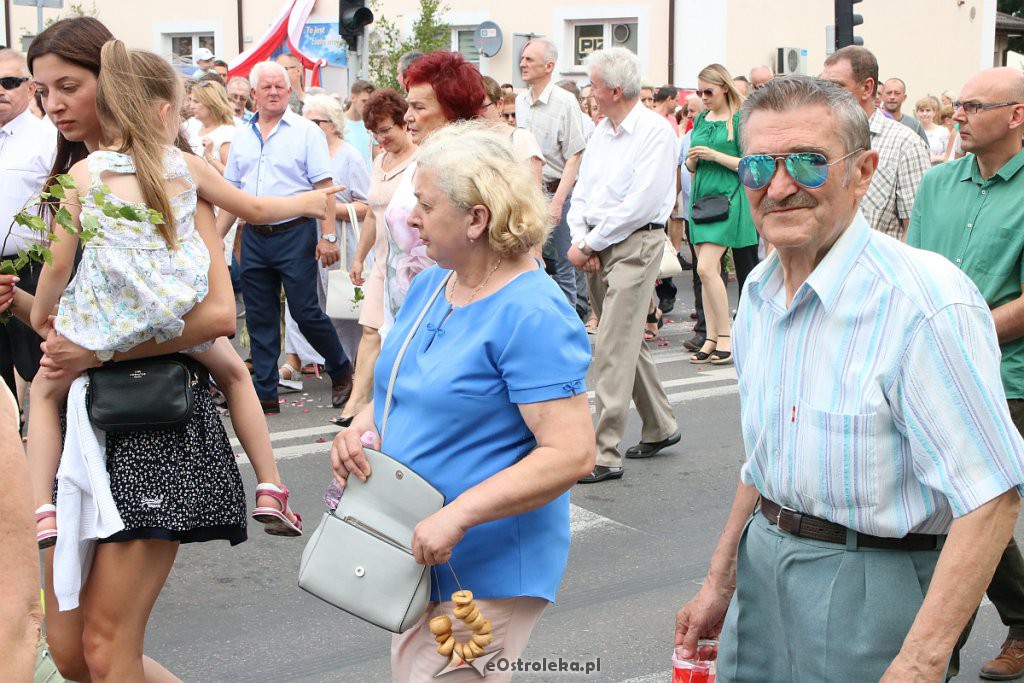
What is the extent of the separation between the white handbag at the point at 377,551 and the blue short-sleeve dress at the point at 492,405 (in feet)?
0.32

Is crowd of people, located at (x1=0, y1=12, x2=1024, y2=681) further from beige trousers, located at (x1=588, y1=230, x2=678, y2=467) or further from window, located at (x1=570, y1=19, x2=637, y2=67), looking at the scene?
window, located at (x1=570, y1=19, x2=637, y2=67)

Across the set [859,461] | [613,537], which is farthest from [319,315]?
[859,461]

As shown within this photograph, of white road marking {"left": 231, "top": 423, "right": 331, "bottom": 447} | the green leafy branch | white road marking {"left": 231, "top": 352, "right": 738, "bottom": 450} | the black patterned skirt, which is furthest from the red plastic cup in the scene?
white road marking {"left": 231, "top": 423, "right": 331, "bottom": 447}

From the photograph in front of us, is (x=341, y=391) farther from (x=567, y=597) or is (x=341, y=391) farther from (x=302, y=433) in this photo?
(x=567, y=597)

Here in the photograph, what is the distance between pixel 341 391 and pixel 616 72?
9.87 ft

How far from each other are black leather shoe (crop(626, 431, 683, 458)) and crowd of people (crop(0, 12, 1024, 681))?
7.51 ft

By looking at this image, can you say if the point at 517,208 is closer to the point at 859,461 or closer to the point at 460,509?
the point at 460,509

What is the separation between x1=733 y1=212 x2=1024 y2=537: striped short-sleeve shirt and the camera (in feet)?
7.37

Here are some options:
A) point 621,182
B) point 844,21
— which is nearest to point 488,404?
point 621,182

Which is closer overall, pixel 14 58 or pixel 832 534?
pixel 832 534

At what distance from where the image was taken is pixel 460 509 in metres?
2.66

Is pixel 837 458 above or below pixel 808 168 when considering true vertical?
below

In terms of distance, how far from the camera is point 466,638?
2.78m

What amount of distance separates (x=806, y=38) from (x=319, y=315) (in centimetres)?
1964
